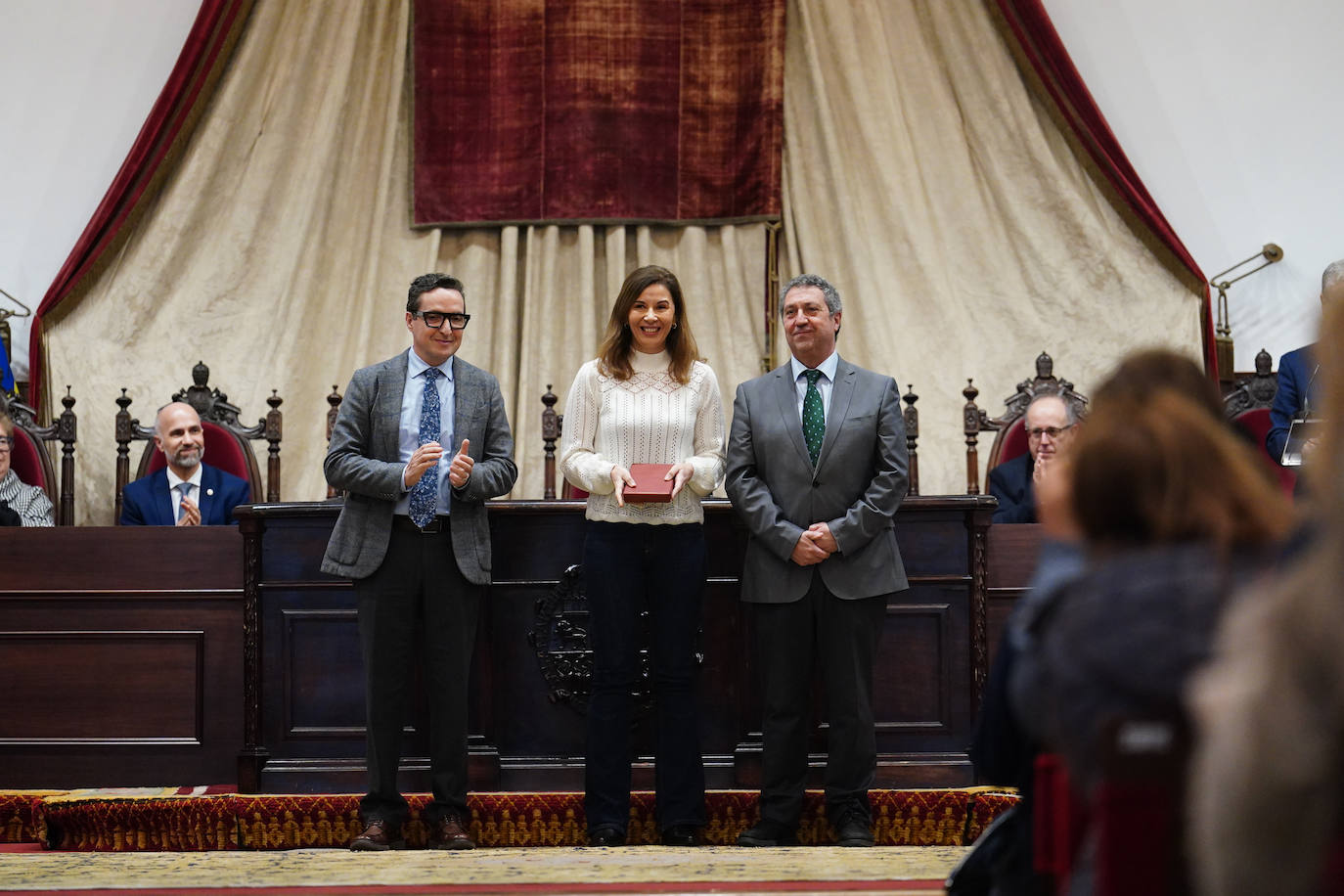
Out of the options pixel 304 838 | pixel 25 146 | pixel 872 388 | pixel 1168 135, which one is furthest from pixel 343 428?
pixel 1168 135

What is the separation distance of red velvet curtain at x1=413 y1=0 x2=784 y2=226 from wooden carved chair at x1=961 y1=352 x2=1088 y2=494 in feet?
5.15

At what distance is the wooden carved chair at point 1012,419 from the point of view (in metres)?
4.98

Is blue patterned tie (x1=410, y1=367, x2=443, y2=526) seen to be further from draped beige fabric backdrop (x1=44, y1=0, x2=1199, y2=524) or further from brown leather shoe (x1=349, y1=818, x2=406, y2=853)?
draped beige fabric backdrop (x1=44, y1=0, x2=1199, y2=524)

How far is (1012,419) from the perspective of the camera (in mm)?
5062

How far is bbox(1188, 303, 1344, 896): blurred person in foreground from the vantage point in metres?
1.02

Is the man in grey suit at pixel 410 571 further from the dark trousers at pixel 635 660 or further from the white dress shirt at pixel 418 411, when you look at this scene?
the dark trousers at pixel 635 660

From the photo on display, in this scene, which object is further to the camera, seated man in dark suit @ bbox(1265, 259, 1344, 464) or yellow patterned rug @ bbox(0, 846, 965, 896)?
seated man in dark suit @ bbox(1265, 259, 1344, 464)

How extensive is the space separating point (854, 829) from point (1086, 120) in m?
3.81

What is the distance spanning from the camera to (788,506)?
3430 mm

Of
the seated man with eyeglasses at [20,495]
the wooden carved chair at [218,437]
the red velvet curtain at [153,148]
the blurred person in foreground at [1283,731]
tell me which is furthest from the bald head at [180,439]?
the blurred person in foreground at [1283,731]

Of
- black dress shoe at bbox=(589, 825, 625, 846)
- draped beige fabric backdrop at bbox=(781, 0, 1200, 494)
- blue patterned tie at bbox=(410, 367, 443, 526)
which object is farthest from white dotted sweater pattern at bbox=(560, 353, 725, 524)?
draped beige fabric backdrop at bbox=(781, 0, 1200, 494)

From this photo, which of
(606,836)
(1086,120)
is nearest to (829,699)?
(606,836)

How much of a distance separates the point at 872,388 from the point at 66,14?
185 inches

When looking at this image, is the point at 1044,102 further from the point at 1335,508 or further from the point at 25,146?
the point at 1335,508
